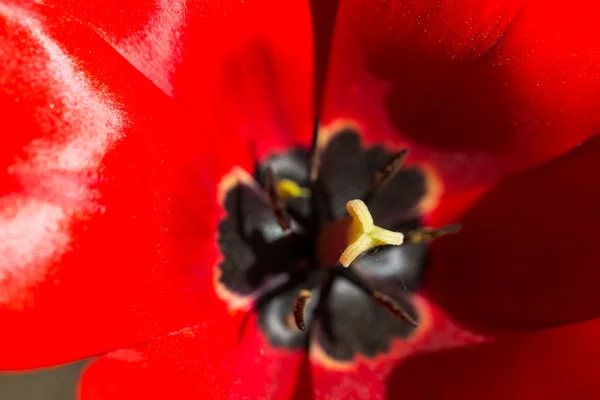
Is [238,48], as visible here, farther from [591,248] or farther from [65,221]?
[591,248]

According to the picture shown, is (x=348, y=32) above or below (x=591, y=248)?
above

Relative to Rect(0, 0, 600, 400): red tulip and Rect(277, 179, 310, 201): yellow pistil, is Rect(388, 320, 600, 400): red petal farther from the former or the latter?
Rect(277, 179, 310, 201): yellow pistil

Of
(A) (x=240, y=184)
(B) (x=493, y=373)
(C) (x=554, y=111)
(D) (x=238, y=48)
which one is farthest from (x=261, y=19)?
(B) (x=493, y=373)

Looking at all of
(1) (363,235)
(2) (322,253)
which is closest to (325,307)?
(2) (322,253)

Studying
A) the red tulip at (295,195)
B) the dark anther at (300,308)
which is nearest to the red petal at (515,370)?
the red tulip at (295,195)

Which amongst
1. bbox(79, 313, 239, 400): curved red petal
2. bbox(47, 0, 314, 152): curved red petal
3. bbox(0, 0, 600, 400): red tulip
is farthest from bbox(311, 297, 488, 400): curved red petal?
bbox(47, 0, 314, 152): curved red petal

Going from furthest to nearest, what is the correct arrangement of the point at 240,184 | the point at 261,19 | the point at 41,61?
the point at 240,184 < the point at 261,19 < the point at 41,61

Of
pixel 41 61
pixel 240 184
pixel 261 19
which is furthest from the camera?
pixel 240 184
